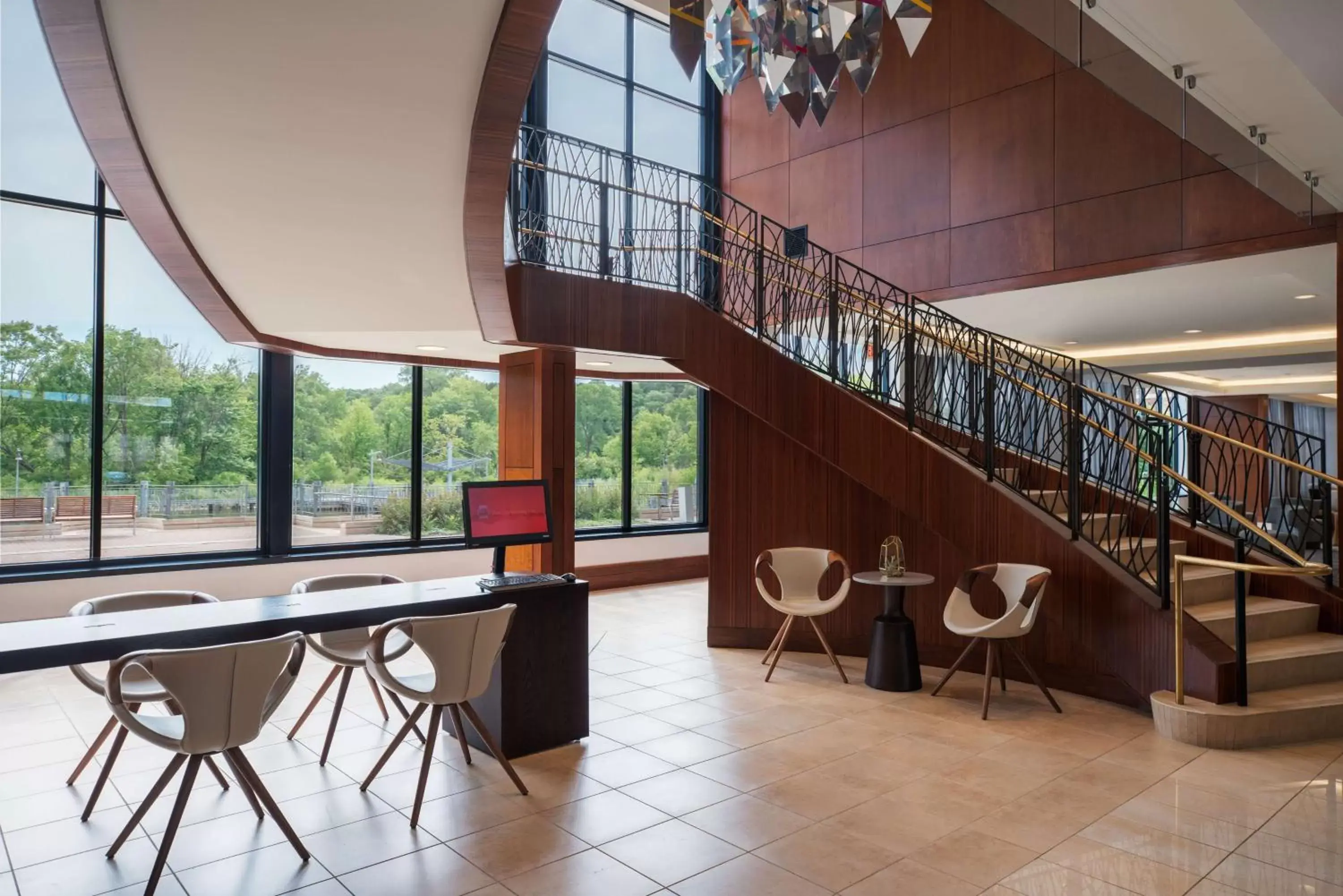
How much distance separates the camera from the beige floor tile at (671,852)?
3340 millimetres

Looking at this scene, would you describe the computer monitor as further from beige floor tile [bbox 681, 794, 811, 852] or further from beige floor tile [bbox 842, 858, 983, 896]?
beige floor tile [bbox 842, 858, 983, 896]

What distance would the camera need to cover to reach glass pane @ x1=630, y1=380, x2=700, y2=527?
1207 cm

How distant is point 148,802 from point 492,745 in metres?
1.40

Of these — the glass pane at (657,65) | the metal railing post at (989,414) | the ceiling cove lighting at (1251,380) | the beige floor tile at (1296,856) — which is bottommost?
the beige floor tile at (1296,856)

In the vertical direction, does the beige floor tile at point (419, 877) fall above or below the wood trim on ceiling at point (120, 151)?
Result: below

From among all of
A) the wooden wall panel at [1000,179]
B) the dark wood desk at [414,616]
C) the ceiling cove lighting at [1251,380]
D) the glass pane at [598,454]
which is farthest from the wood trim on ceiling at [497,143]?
the ceiling cove lighting at [1251,380]

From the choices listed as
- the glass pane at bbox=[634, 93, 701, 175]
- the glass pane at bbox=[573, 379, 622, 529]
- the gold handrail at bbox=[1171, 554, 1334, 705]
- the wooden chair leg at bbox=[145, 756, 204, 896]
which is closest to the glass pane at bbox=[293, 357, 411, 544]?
the glass pane at bbox=[573, 379, 622, 529]

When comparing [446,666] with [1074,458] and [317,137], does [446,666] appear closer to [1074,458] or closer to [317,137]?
[317,137]

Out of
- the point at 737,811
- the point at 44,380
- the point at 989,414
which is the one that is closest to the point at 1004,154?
the point at 989,414

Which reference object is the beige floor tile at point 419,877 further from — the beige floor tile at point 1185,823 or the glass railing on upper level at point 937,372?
the glass railing on upper level at point 937,372

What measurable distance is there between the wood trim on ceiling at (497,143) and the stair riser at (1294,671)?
5225mm

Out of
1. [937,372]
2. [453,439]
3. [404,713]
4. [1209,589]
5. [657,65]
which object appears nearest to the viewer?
[404,713]

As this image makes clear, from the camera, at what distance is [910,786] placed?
13.9 ft

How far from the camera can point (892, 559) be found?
20.6ft
